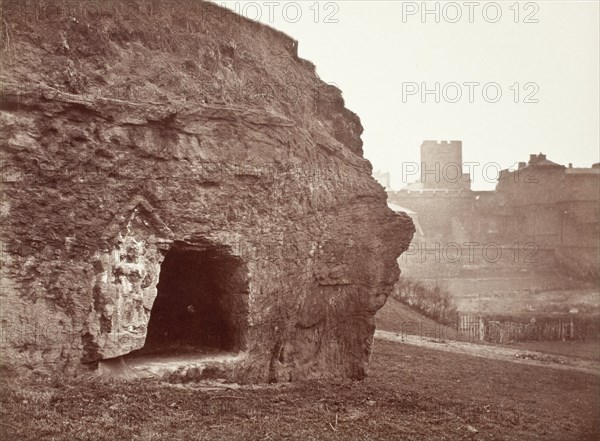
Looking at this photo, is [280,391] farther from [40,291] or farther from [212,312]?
[40,291]

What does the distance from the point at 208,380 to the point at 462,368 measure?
9925 millimetres

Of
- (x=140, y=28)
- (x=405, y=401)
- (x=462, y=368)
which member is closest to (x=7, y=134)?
(x=140, y=28)

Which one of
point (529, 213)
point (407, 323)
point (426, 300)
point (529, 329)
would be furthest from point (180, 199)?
point (529, 213)

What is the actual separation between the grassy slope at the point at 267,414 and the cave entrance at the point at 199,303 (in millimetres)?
1070

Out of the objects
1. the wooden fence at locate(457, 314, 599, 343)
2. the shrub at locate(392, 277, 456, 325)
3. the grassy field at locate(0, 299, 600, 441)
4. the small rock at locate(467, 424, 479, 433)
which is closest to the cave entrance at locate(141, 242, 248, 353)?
the grassy field at locate(0, 299, 600, 441)

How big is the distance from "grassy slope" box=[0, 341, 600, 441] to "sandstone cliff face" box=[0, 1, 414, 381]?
547 mm

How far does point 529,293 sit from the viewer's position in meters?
37.9

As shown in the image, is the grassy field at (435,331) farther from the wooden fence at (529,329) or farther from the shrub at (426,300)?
the shrub at (426,300)

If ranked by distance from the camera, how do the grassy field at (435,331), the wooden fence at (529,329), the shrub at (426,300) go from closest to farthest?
the grassy field at (435,331) < the wooden fence at (529,329) < the shrub at (426,300)

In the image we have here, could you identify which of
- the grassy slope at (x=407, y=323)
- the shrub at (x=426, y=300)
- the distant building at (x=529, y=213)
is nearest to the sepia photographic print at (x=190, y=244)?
the grassy slope at (x=407, y=323)

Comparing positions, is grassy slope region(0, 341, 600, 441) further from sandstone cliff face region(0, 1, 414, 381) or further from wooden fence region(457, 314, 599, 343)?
wooden fence region(457, 314, 599, 343)

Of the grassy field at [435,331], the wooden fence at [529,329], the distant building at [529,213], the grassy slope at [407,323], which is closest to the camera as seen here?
the grassy field at [435,331]

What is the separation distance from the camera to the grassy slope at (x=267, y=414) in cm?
534

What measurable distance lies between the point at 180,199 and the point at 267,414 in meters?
2.57
